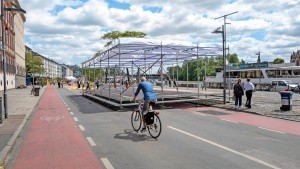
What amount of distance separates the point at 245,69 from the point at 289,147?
4898cm

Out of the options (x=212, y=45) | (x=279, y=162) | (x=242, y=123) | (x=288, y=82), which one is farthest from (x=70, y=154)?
(x=288, y=82)

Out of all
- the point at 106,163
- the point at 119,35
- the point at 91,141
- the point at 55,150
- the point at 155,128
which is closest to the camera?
the point at 106,163

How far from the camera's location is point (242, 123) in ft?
39.4

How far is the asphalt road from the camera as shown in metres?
6.26

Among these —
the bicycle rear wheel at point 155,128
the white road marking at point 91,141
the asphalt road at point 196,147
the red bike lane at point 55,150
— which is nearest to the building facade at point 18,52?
the red bike lane at point 55,150

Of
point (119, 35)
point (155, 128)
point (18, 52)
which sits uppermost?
point (119, 35)

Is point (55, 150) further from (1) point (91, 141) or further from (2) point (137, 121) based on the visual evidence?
(2) point (137, 121)

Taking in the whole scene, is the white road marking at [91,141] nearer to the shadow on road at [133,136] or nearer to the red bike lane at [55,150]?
the red bike lane at [55,150]

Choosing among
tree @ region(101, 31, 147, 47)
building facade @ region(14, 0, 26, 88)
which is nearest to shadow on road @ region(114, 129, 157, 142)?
tree @ region(101, 31, 147, 47)

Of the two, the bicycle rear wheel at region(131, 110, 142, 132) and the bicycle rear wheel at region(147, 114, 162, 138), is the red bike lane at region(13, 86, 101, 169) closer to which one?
the bicycle rear wheel at region(131, 110, 142, 132)

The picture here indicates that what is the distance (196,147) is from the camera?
7.71 meters

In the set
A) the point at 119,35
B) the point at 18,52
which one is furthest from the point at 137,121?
the point at 18,52

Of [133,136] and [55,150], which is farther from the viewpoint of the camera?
[133,136]

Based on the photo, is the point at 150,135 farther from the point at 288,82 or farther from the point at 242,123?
the point at 288,82
